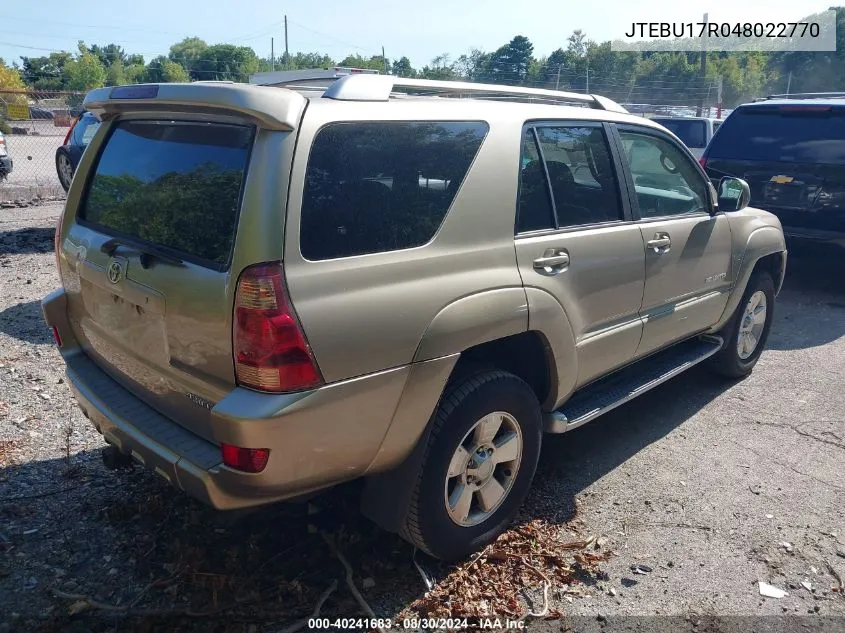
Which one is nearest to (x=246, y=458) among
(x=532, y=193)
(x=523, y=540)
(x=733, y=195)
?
(x=523, y=540)

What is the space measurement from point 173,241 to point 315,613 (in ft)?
5.01

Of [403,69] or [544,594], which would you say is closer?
[544,594]

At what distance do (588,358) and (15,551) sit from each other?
2751 millimetres

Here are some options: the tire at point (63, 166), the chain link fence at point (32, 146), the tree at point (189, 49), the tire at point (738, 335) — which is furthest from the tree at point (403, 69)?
the tree at point (189, 49)

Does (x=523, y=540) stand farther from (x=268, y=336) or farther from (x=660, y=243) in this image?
(x=660, y=243)

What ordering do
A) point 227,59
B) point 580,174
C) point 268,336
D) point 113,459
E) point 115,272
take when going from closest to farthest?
point 268,336
point 115,272
point 113,459
point 580,174
point 227,59

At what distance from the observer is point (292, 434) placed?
227 cm

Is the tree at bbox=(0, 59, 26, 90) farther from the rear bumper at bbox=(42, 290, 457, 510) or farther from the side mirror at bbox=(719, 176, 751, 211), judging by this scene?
the rear bumper at bbox=(42, 290, 457, 510)

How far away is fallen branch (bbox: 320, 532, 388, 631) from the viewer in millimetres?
2695

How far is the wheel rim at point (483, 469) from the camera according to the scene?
114 inches

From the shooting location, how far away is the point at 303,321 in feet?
7.34

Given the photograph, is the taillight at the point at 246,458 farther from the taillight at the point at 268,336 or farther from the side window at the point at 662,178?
the side window at the point at 662,178

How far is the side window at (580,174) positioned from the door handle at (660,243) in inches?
10.9

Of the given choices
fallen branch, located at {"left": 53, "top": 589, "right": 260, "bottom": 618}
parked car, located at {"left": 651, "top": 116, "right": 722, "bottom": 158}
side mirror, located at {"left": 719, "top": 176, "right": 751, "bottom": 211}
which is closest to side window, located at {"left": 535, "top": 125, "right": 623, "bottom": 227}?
side mirror, located at {"left": 719, "top": 176, "right": 751, "bottom": 211}
